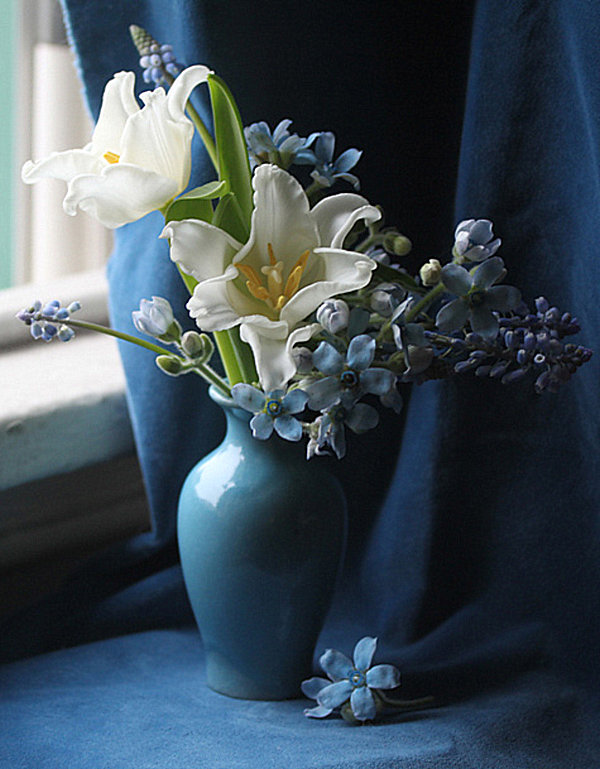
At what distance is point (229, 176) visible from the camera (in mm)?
833

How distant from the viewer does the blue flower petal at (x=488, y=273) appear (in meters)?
0.75

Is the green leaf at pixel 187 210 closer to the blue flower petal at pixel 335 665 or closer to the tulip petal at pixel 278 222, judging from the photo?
the tulip petal at pixel 278 222

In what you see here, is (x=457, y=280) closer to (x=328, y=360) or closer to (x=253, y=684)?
(x=328, y=360)

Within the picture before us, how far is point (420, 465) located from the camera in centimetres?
110

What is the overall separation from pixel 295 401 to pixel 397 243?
18 cm

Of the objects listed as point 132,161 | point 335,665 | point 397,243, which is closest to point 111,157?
point 132,161

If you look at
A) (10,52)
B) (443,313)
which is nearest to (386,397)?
(443,313)

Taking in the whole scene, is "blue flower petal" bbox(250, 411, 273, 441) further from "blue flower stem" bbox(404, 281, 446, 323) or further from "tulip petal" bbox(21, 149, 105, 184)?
"tulip petal" bbox(21, 149, 105, 184)

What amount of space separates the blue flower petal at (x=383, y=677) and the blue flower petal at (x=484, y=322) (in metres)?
0.33

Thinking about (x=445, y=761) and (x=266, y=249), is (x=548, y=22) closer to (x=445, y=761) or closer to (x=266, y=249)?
(x=266, y=249)

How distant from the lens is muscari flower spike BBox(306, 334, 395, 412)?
2.39ft

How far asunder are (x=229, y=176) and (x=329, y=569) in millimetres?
379

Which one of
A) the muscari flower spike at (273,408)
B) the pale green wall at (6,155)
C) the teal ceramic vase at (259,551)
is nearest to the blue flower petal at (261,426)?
the muscari flower spike at (273,408)

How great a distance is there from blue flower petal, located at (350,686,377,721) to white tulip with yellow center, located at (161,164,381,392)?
1.05 ft
